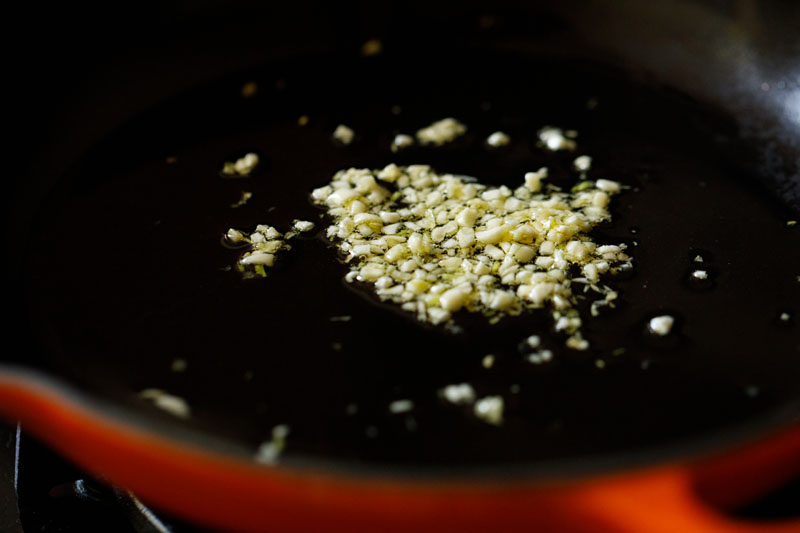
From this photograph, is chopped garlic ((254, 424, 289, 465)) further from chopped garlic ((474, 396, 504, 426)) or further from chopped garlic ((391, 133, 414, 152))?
chopped garlic ((391, 133, 414, 152))

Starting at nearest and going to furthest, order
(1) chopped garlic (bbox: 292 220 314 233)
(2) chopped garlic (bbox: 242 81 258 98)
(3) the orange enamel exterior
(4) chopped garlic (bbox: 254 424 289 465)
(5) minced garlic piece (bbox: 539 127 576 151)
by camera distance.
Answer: (3) the orange enamel exterior, (4) chopped garlic (bbox: 254 424 289 465), (1) chopped garlic (bbox: 292 220 314 233), (5) minced garlic piece (bbox: 539 127 576 151), (2) chopped garlic (bbox: 242 81 258 98)

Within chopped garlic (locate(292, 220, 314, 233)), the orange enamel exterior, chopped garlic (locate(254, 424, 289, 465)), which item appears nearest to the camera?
the orange enamel exterior

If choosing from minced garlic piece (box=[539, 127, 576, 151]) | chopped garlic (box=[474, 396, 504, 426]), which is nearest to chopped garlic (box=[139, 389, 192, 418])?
chopped garlic (box=[474, 396, 504, 426])

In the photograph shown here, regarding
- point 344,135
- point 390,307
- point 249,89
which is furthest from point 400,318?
point 249,89

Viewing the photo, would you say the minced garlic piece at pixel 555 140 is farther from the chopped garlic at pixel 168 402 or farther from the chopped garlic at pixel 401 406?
the chopped garlic at pixel 168 402

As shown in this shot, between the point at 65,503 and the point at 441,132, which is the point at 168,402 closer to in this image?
the point at 65,503

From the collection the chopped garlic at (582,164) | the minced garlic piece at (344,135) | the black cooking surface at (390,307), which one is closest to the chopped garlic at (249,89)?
the black cooking surface at (390,307)
